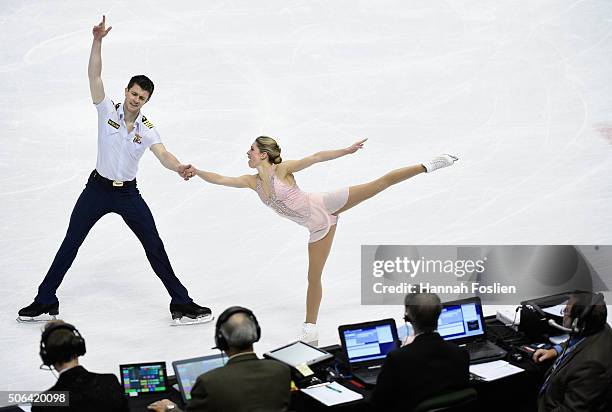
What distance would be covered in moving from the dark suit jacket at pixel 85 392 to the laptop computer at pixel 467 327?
2262 mm

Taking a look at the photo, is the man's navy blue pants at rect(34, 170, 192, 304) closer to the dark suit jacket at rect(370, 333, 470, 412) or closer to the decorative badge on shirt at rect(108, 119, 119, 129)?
the decorative badge on shirt at rect(108, 119, 119, 129)

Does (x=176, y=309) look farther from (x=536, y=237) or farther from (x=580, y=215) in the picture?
(x=580, y=215)

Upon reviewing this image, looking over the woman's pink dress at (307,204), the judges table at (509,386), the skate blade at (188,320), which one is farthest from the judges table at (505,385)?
the skate blade at (188,320)

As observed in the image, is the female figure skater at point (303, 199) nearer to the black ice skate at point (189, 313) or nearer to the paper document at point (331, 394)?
the black ice skate at point (189, 313)

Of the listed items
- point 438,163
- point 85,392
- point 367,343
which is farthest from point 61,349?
point 438,163

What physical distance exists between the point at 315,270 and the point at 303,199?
48 cm

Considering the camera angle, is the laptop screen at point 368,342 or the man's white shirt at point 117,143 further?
the man's white shirt at point 117,143

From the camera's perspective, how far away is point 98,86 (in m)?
6.65

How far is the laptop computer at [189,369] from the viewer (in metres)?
4.84

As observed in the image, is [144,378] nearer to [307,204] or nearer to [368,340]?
[368,340]

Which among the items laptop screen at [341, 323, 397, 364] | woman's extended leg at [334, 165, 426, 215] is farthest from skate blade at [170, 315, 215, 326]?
laptop screen at [341, 323, 397, 364]

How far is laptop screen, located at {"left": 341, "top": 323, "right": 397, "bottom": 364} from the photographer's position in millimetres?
5383

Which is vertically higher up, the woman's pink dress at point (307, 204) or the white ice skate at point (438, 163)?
the white ice skate at point (438, 163)

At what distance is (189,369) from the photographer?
489 cm
